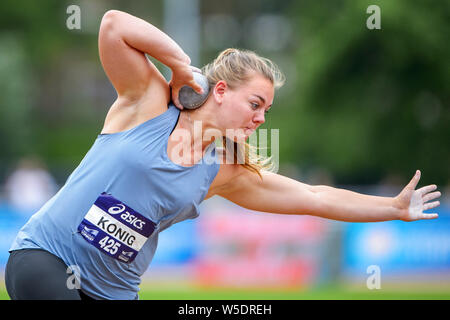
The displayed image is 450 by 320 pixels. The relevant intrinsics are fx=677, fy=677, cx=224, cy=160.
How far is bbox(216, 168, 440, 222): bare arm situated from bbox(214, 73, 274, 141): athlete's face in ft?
1.41

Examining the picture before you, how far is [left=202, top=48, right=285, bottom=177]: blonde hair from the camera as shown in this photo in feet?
13.3

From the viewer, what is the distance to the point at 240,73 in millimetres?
4055

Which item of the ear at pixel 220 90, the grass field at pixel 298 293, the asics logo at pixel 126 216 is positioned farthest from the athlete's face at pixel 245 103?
the grass field at pixel 298 293

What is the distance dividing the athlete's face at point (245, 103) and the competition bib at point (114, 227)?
0.78 metres

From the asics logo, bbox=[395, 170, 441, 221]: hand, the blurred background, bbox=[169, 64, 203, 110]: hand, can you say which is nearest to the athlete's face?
bbox=[169, 64, 203, 110]: hand

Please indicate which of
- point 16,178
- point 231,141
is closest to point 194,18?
point 16,178

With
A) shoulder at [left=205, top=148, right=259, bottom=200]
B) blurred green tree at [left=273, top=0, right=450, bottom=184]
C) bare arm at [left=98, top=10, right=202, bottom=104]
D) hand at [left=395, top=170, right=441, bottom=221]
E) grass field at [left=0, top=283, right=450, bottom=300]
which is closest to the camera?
bare arm at [left=98, top=10, right=202, bottom=104]

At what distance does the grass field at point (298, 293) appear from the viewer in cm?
975

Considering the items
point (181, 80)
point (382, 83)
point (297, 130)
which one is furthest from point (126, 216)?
point (297, 130)

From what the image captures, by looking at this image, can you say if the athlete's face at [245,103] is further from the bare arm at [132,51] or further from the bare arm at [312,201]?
the bare arm at [312,201]

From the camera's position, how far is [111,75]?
3.80 metres

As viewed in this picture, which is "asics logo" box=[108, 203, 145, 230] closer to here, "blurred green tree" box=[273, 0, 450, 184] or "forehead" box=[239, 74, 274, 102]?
"forehead" box=[239, 74, 274, 102]

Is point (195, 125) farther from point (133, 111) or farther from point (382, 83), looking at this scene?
point (382, 83)

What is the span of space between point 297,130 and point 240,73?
66.4 feet
